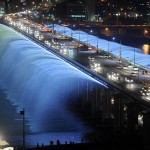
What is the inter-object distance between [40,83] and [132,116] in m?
15.0

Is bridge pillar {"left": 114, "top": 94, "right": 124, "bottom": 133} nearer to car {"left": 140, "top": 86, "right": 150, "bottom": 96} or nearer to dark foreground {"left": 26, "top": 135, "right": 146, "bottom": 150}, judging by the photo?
car {"left": 140, "top": 86, "right": 150, "bottom": 96}

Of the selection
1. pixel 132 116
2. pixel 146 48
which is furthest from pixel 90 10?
pixel 132 116

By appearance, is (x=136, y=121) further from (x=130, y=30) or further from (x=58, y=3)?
(x=58, y=3)

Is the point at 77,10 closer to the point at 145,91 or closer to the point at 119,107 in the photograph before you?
the point at 145,91

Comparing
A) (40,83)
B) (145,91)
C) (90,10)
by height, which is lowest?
(40,83)

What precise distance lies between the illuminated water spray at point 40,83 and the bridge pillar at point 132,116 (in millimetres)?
3042

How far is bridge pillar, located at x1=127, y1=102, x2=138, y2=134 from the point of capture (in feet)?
82.0

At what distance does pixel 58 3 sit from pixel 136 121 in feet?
209

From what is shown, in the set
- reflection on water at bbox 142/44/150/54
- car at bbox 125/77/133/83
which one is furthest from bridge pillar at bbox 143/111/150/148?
reflection on water at bbox 142/44/150/54

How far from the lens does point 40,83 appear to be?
1553 inches

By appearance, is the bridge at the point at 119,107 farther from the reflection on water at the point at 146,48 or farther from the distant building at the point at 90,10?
the distant building at the point at 90,10

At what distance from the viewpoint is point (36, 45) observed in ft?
172

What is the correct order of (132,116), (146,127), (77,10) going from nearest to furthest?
(146,127), (132,116), (77,10)

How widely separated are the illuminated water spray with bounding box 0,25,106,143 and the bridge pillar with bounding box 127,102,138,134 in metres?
3.04
